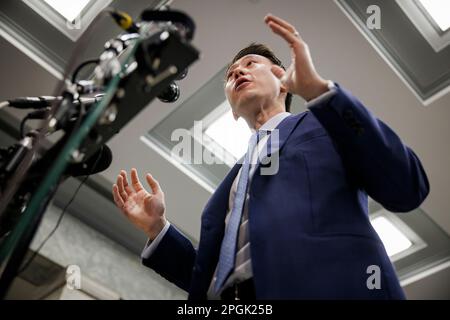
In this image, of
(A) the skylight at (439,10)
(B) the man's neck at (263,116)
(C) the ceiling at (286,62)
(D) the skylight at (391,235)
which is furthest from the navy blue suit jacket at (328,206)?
(D) the skylight at (391,235)

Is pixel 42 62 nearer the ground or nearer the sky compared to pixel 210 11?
nearer the sky

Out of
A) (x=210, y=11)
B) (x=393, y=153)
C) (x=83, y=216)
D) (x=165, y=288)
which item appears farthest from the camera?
(x=165, y=288)

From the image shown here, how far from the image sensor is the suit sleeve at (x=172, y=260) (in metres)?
1.29

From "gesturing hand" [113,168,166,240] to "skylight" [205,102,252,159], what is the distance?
1.44 metres

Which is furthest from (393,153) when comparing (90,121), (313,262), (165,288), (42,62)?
(165,288)

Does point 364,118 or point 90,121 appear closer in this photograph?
point 90,121

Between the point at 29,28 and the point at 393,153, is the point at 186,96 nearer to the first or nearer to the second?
the point at 29,28

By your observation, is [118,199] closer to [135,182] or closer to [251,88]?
[135,182]

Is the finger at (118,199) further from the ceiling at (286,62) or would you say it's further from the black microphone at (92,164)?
the ceiling at (286,62)

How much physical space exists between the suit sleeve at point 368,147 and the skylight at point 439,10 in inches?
63.2

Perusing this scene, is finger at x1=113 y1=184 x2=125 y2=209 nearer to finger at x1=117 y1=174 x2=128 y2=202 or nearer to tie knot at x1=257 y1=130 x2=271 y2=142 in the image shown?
finger at x1=117 y1=174 x2=128 y2=202

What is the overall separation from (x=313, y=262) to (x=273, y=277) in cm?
8

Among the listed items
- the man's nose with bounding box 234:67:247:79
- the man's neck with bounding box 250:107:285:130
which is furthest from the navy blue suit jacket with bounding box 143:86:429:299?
the man's nose with bounding box 234:67:247:79
